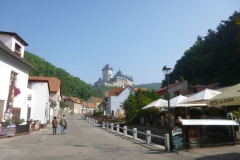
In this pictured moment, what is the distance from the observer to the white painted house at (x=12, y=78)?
55.0ft

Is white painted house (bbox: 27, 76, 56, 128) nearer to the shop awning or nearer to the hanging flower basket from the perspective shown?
the hanging flower basket

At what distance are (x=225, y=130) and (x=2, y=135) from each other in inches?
534

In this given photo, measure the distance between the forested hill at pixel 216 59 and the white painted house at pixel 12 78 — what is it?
35970 mm

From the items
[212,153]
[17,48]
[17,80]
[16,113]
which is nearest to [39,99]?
[16,113]

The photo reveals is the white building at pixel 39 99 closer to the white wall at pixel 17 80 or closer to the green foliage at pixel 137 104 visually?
the white wall at pixel 17 80

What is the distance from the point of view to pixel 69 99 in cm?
10981

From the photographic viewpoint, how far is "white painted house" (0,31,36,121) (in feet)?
55.0

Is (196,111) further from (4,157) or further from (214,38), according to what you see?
(214,38)

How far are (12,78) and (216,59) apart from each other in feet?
150

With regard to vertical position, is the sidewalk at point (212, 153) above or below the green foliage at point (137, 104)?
below

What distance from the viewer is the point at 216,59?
166ft

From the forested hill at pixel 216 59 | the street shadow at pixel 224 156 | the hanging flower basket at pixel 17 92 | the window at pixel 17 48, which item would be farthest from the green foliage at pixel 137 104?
the forested hill at pixel 216 59

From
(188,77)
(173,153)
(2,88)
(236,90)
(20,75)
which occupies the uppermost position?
(188,77)

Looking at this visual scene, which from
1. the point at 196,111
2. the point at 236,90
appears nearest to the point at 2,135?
the point at 236,90
